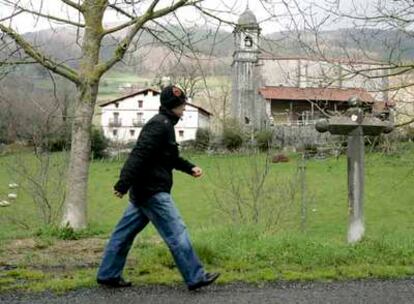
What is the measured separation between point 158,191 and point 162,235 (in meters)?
0.43

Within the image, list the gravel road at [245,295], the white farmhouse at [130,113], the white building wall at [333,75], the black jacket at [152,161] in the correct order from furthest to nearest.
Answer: the white farmhouse at [130,113]
the white building wall at [333,75]
the black jacket at [152,161]
the gravel road at [245,295]

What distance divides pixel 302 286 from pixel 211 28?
5437mm

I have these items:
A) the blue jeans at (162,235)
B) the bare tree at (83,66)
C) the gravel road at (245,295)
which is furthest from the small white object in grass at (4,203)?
the gravel road at (245,295)

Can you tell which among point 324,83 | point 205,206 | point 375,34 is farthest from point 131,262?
point 205,206

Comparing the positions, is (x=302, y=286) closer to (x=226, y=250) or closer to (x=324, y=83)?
(x=226, y=250)

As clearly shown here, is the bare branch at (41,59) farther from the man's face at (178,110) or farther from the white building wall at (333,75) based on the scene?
the man's face at (178,110)

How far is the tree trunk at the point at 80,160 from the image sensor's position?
9.34m

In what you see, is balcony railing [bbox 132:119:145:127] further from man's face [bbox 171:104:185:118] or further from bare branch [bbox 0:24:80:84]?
man's face [bbox 171:104:185:118]

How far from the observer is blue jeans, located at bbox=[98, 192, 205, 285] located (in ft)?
18.0

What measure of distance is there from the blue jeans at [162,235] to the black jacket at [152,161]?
0.11 meters

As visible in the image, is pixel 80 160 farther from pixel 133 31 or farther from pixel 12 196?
pixel 12 196

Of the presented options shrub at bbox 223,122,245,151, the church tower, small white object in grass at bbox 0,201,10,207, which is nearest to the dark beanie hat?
small white object in grass at bbox 0,201,10,207

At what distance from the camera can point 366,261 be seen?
6672 millimetres

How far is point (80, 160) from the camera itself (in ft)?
30.7
